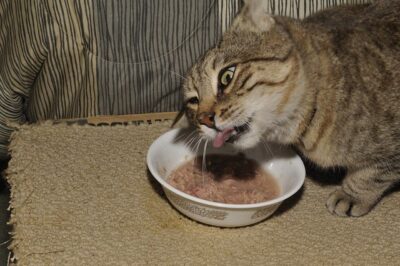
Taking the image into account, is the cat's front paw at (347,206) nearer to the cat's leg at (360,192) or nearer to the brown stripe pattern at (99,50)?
the cat's leg at (360,192)

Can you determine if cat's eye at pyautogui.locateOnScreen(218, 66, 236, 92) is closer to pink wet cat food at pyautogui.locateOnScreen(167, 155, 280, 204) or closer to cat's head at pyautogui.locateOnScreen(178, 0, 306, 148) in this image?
cat's head at pyautogui.locateOnScreen(178, 0, 306, 148)

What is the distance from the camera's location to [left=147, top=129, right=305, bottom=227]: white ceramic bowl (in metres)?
1.42

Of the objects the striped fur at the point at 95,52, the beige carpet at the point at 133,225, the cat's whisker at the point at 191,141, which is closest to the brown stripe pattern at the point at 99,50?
the striped fur at the point at 95,52

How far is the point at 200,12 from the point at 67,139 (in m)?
0.57

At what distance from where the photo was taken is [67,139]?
5.96 feet

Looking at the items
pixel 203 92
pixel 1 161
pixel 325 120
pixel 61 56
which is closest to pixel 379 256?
pixel 325 120

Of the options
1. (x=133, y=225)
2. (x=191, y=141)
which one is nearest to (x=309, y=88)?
(x=191, y=141)

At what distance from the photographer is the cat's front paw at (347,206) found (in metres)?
1.61

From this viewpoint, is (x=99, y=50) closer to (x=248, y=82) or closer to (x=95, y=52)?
(x=95, y=52)

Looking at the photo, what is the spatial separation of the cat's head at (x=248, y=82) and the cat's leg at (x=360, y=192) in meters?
0.32

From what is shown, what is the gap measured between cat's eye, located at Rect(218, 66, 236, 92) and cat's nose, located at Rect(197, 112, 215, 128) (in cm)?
7

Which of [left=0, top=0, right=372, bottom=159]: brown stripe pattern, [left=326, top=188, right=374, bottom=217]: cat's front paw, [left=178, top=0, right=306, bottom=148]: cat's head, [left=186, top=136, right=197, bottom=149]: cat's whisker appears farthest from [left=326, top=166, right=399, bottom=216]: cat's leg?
[left=0, top=0, right=372, bottom=159]: brown stripe pattern

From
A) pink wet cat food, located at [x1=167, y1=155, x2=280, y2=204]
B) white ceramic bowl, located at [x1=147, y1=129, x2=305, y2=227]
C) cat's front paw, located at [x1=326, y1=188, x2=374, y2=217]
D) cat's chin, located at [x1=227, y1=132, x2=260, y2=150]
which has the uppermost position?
cat's chin, located at [x1=227, y1=132, x2=260, y2=150]

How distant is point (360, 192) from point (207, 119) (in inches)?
20.8
